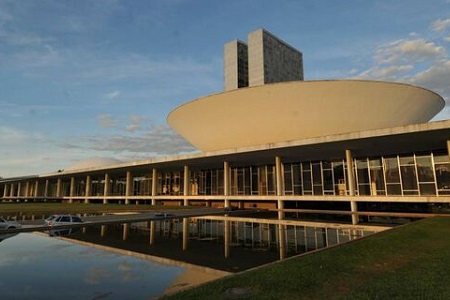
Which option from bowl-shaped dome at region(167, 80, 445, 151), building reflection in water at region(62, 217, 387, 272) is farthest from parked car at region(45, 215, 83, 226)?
bowl-shaped dome at region(167, 80, 445, 151)

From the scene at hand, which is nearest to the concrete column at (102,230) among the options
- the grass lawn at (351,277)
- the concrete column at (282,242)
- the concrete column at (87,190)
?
the concrete column at (282,242)

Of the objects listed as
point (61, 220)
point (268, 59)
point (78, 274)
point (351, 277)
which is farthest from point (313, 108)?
point (268, 59)

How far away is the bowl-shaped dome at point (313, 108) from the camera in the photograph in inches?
1326

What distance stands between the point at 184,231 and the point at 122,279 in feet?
34.4

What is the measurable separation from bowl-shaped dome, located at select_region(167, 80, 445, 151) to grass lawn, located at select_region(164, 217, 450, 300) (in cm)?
2458

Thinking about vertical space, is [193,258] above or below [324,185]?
below

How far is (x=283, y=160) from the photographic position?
130ft

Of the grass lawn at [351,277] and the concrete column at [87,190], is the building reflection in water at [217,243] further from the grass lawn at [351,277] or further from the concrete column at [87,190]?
the concrete column at [87,190]

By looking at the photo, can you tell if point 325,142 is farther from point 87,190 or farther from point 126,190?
point 87,190

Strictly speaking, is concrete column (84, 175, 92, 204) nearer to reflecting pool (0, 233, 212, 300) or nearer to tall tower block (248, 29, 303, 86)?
tall tower block (248, 29, 303, 86)

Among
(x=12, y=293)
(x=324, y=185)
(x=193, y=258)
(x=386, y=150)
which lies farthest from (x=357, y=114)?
(x=12, y=293)

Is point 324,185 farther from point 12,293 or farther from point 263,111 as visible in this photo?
point 12,293

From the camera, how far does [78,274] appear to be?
9.74 metres

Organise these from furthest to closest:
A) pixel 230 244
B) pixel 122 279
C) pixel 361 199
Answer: pixel 361 199
pixel 230 244
pixel 122 279
